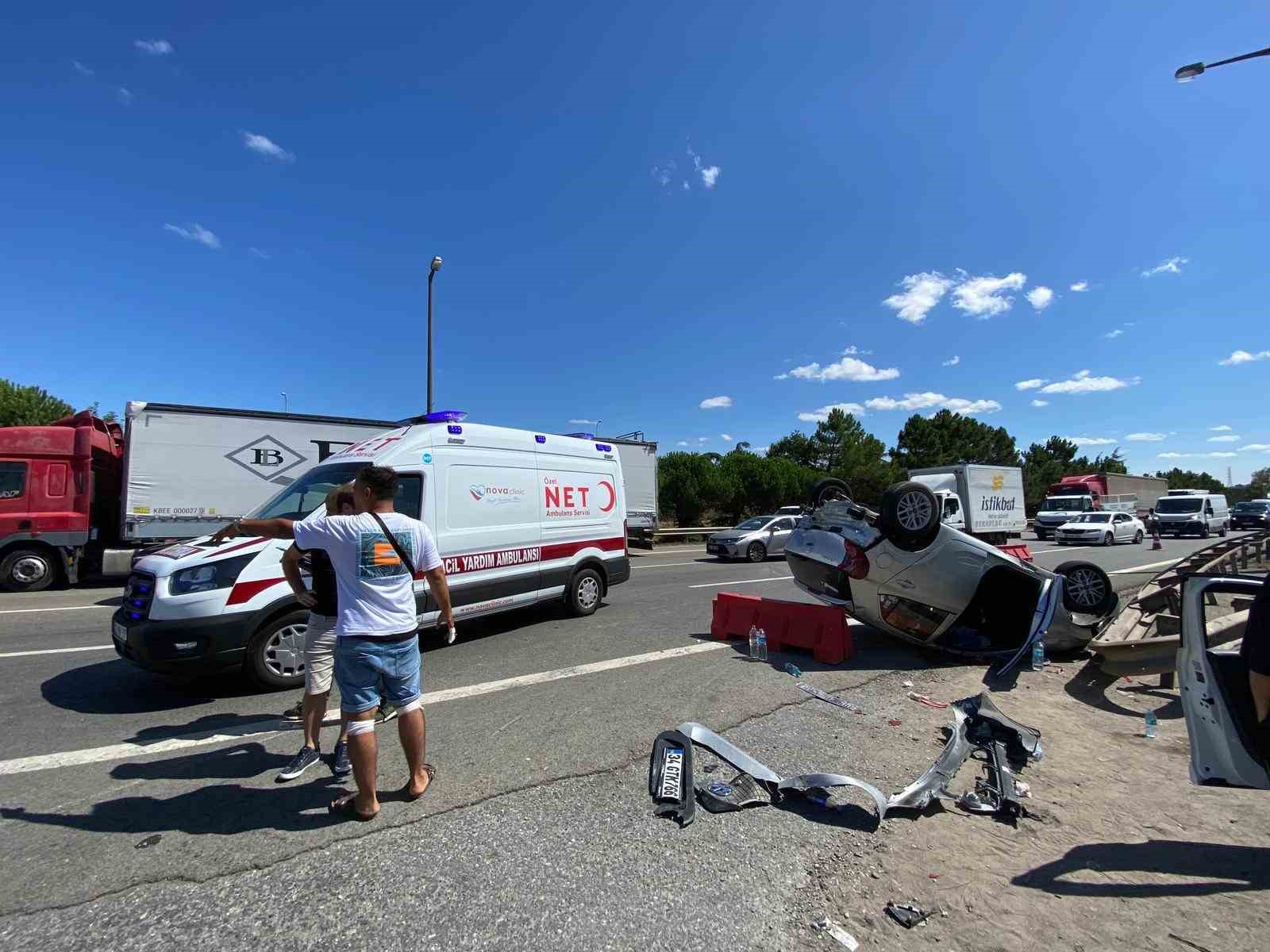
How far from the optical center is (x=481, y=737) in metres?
4.09

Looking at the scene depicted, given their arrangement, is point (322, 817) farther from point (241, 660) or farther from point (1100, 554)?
point (1100, 554)

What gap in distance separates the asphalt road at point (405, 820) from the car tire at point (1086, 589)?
8.43ft

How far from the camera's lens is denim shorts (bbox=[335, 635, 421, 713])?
3023mm

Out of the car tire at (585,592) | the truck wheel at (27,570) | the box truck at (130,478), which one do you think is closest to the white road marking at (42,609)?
the box truck at (130,478)

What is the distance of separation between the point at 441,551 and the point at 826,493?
14.3ft

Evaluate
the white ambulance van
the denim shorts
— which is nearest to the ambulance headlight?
the white ambulance van

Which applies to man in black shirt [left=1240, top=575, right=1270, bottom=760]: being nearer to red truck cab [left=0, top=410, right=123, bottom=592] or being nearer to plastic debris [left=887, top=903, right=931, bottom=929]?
plastic debris [left=887, top=903, right=931, bottom=929]

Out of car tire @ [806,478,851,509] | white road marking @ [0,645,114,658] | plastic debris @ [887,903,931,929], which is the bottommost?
plastic debris @ [887,903,931,929]

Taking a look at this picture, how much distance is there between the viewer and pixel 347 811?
3.11 m

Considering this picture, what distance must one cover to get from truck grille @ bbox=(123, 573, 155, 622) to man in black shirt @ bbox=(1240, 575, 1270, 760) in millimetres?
6669

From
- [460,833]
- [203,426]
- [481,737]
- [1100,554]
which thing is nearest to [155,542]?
[203,426]

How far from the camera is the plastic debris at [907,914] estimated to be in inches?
93.9

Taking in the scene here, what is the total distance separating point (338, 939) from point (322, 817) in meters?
0.99

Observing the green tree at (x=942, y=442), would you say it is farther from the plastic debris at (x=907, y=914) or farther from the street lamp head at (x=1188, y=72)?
the plastic debris at (x=907, y=914)
